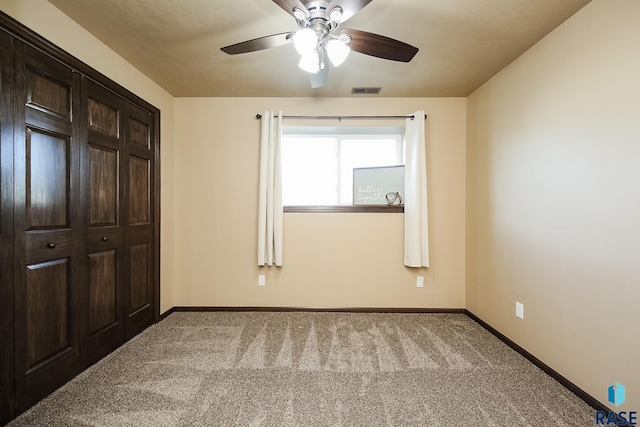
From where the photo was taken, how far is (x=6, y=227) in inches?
56.2

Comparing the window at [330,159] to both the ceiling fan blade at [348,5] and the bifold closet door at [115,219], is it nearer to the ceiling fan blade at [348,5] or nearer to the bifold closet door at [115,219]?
the bifold closet door at [115,219]

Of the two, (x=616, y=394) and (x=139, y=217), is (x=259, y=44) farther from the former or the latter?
(x=616, y=394)

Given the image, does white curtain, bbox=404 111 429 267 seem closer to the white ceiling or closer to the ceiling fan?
the white ceiling

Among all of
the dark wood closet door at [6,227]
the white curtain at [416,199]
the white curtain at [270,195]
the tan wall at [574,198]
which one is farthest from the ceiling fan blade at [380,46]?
the dark wood closet door at [6,227]

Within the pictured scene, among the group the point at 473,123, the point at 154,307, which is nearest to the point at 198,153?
the point at 154,307

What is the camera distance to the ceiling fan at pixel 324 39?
4.38ft

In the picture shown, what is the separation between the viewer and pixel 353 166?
328cm

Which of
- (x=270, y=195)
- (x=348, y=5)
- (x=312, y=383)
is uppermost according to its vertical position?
(x=348, y=5)

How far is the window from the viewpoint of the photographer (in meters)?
3.26

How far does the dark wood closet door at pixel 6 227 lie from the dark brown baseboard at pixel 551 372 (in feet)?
10.9

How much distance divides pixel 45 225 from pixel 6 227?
22 cm

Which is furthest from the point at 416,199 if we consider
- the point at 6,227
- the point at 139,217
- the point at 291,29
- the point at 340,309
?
the point at 6,227

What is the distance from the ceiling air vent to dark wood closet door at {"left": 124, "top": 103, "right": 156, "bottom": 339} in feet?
6.94

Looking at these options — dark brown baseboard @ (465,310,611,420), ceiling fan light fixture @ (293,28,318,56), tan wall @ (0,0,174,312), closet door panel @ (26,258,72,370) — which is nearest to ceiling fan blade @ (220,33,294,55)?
ceiling fan light fixture @ (293,28,318,56)
